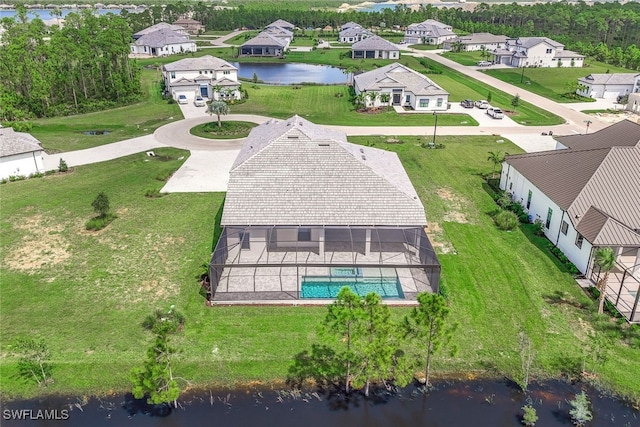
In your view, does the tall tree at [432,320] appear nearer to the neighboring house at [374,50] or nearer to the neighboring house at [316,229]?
the neighboring house at [316,229]

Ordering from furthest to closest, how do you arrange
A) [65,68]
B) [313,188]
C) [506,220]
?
[65,68], [506,220], [313,188]

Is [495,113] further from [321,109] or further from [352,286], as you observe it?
[352,286]

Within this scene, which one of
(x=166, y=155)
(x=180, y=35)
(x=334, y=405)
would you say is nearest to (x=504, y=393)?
(x=334, y=405)

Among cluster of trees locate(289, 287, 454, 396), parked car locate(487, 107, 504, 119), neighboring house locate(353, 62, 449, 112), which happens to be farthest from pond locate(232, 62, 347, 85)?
cluster of trees locate(289, 287, 454, 396)

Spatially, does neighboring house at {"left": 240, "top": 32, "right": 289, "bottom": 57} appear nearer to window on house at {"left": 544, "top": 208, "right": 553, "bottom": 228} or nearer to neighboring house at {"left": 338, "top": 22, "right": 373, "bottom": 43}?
neighboring house at {"left": 338, "top": 22, "right": 373, "bottom": 43}

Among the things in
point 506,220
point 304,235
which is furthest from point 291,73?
point 304,235

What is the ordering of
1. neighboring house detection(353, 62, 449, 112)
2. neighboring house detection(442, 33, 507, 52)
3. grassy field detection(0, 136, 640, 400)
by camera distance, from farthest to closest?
neighboring house detection(442, 33, 507, 52) → neighboring house detection(353, 62, 449, 112) → grassy field detection(0, 136, 640, 400)
